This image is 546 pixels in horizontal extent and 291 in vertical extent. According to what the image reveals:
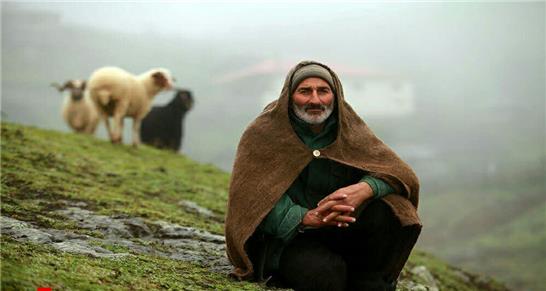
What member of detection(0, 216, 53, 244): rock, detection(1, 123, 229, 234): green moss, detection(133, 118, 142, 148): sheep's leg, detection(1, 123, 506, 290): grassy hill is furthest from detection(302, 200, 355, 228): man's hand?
detection(133, 118, 142, 148): sheep's leg

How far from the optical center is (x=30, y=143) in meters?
8.70

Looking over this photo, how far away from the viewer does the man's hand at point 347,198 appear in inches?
141

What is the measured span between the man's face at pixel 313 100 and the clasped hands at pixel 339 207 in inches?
19.3

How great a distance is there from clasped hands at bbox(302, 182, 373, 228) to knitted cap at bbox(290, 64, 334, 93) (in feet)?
2.25

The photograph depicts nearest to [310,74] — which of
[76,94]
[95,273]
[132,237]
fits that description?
[95,273]

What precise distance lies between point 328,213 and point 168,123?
1153cm

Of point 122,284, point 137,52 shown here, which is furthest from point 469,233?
point 137,52

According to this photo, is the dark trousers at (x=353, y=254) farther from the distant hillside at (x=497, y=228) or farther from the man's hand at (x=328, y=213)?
the distant hillside at (x=497, y=228)

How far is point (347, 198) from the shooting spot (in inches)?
142

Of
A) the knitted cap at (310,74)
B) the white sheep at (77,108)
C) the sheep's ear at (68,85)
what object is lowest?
the white sheep at (77,108)

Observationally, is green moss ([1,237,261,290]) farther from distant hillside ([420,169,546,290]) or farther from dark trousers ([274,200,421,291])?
distant hillside ([420,169,546,290])

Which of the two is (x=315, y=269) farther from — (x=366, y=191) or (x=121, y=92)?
(x=121, y=92)

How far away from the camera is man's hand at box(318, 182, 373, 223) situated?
3.59 m

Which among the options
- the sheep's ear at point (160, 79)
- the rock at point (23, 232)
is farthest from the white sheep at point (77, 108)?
the rock at point (23, 232)
